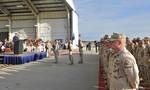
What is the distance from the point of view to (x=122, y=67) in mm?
5840

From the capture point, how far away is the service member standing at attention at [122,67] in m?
5.64

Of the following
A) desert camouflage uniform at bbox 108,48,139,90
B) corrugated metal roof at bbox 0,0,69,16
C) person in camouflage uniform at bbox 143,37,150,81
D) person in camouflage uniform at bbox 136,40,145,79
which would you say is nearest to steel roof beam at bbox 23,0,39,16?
corrugated metal roof at bbox 0,0,69,16

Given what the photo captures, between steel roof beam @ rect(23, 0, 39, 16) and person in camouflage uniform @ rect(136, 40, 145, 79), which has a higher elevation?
steel roof beam @ rect(23, 0, 39, 16)

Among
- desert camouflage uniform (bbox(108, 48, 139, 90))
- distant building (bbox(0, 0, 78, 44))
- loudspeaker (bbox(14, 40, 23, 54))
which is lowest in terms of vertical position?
desert camouflage uniform (bbox(108, 48, 139, 90))

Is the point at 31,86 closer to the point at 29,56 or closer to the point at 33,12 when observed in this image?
the point at 29,56

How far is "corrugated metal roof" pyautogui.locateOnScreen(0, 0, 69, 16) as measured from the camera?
165ft

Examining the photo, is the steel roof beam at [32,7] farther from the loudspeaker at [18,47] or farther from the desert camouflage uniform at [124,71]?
the desert camouflage uniform at [124,71]

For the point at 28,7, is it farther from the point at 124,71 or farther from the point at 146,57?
the point at 124,71

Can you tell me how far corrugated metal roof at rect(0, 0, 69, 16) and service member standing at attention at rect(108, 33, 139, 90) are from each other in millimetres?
43586

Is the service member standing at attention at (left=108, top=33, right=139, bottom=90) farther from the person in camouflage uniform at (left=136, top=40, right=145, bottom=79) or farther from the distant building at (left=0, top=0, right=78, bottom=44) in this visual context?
the distant building at (left=0, top=0, right=78, bottom=44)

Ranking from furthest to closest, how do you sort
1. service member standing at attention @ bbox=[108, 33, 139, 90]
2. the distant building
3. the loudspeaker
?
the distant building
the loudspeaker
service member standing at attention @ bbox=[108, 33, 139, 90]

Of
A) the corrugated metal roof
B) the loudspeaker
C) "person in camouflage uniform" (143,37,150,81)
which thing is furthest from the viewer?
the corrugated metal roof

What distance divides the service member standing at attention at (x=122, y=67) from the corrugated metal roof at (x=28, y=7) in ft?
143

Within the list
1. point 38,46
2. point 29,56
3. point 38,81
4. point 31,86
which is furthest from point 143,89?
point 38,46
